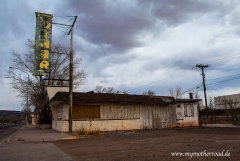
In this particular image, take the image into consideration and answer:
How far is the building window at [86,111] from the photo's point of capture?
1734 cm

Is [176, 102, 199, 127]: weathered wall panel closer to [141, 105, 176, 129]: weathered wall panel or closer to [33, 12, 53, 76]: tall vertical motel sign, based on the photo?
[141, 105, 176, 129]: weathered wall panel

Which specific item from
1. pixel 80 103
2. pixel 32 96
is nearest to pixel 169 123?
pixel 80 103

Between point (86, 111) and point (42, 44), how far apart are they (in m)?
7.50

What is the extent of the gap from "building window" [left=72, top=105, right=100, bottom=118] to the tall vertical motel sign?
14.6 ft

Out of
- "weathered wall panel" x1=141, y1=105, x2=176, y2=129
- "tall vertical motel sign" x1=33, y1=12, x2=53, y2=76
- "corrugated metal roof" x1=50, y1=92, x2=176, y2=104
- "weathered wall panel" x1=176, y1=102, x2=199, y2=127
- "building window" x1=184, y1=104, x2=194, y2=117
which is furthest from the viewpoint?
"building window" x1=184, y1=104, x2=194, y2=117

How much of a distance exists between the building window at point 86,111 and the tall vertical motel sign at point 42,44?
14.6ft

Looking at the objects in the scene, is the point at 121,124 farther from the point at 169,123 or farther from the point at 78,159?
the point at 78,159

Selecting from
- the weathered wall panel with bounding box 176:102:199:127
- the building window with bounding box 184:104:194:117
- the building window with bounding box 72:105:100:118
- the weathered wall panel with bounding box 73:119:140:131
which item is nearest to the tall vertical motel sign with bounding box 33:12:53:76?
the building window with bounding box 72:105:100:118

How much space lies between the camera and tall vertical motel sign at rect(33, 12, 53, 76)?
57.6ft

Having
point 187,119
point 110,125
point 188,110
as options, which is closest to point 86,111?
point 110,125

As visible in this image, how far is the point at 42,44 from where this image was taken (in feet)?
59.3

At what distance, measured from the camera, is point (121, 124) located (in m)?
18.9

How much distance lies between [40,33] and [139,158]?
16060mm

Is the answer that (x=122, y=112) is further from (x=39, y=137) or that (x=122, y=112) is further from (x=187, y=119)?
(x=187, y=119)
